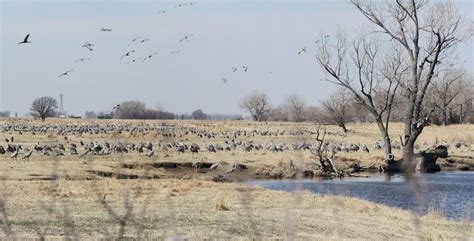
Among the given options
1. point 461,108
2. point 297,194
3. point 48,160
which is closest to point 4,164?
point 48,160

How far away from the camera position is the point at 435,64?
4166cm

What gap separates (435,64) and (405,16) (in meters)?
3.39

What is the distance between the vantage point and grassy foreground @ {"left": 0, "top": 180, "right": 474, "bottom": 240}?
13.3 metres

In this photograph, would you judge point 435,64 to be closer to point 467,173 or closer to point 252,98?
point 467,173

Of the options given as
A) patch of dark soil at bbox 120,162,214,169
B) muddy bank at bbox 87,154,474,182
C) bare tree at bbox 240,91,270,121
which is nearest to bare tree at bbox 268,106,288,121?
bare tree at bbox 240,91,270,121

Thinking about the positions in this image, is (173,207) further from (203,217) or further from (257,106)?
(257,106)

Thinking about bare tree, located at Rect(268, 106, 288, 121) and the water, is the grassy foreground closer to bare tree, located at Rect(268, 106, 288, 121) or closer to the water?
the water

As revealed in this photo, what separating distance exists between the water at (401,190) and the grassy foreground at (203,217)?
8.14 feet

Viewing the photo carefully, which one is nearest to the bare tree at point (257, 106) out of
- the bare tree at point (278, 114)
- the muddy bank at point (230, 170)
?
the bare tree at point (278, 114)

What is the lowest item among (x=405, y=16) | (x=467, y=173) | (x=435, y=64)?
(x=467, y=173)

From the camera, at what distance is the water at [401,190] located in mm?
23658

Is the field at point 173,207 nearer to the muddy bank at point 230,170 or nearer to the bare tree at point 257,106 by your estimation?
the muddy bank at point 230,170

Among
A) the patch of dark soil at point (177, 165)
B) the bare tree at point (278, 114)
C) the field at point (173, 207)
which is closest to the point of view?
the field at point (173, 207)

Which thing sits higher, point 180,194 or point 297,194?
point 297,194
